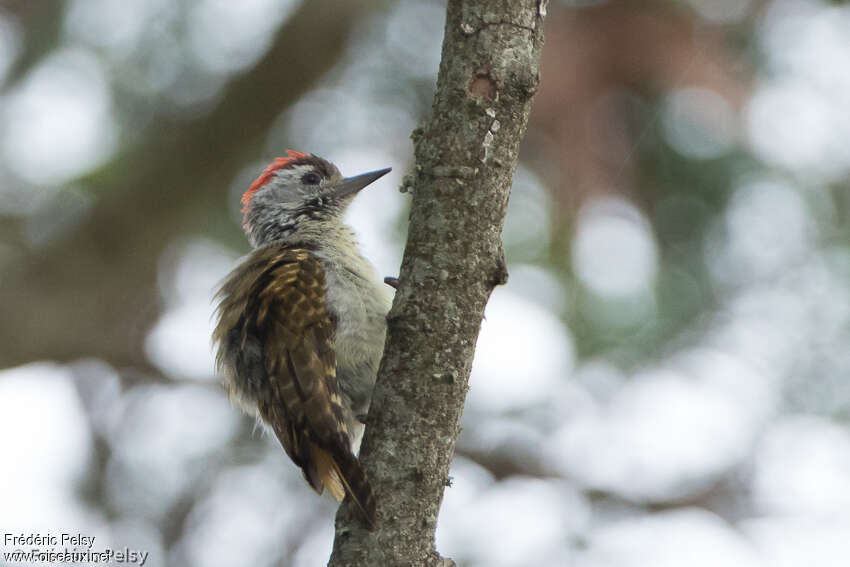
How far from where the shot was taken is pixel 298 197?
482 centimetres

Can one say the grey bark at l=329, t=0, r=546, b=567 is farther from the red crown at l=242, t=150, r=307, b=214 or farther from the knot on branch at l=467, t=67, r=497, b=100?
the red crown at l=242, t=150, r=307, b=214

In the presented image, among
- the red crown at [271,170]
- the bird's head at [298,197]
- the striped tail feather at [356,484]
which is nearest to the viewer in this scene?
the striped tail feather at [356,484]

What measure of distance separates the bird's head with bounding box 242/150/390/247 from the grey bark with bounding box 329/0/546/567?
2.08 metres

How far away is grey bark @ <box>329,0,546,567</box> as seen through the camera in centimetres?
246

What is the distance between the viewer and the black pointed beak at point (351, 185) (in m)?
4.77

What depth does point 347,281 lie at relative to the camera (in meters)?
3.77

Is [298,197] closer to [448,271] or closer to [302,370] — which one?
[302,370]

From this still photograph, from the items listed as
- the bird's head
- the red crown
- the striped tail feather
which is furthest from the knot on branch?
the red crown

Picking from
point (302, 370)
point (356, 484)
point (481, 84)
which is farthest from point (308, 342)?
point (481, 84)

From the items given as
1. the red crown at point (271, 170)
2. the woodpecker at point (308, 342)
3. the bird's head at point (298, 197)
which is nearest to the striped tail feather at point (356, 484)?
the woodpecker at point (308, 342)

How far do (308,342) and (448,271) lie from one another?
107cm

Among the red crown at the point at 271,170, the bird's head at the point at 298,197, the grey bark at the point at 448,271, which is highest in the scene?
the red crown at the point at 271,170

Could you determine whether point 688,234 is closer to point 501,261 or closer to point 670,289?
point 670,289

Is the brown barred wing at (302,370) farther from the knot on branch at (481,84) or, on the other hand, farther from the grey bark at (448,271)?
the knot on branch at (481,84)
